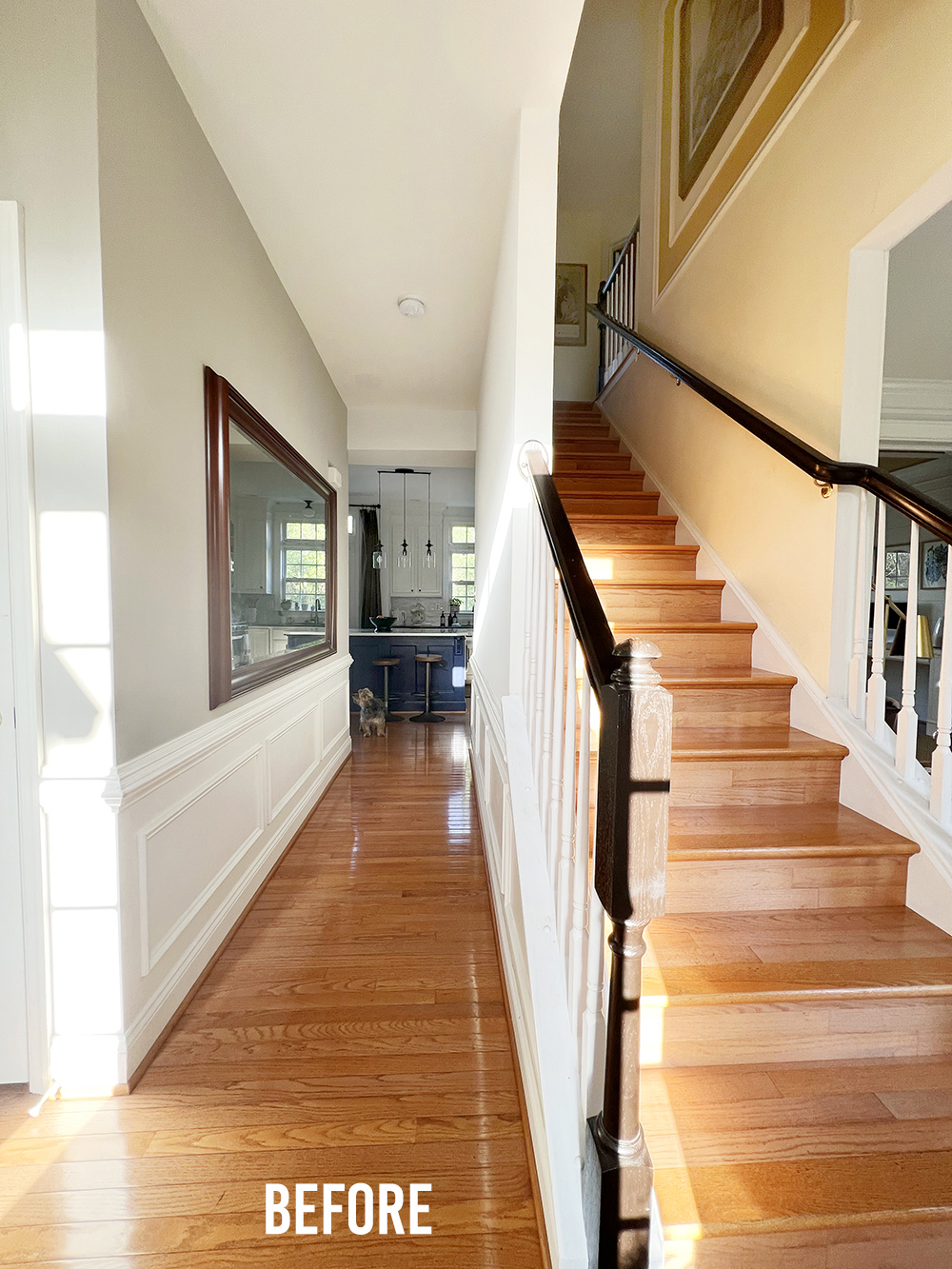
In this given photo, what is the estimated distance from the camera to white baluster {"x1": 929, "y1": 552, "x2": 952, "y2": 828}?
4.86 feet

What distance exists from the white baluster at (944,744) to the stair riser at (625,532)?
164cm

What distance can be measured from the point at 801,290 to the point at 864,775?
5.59ft

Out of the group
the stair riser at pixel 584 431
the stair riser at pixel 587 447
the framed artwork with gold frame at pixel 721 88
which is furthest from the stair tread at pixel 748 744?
the stair riser at pixel 584 431

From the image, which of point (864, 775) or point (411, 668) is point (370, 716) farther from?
point (864, 775)

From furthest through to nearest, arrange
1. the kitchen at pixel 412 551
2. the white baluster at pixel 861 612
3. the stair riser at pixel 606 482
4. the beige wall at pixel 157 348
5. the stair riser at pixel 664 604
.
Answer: the kitchen at pixel 412 551, the stair riser at pixel 606 482, the stair riser at pixel 664 604, the white baluster at pixel 861 612, the beige wall at pixel 157 348

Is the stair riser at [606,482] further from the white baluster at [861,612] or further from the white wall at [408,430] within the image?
Result: the white baluster at [861,612]

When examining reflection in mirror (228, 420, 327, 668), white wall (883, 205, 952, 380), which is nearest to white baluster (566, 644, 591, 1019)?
reflection in mirror (228, 420, 327, 668)

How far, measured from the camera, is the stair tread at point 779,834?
59.2 inches

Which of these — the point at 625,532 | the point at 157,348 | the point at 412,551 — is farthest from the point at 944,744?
the point at 412,551

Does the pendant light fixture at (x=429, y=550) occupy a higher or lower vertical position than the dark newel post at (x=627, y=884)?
higher

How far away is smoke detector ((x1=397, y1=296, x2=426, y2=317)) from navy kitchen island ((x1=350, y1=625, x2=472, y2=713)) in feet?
12.8

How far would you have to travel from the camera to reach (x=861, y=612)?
187 cm

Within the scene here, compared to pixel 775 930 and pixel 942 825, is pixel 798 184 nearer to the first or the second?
pixel 942 825

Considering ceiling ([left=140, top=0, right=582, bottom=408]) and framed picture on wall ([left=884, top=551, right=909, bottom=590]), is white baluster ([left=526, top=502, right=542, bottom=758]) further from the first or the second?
framed picture on wall ([left=884, top=551, right=909, bottom=590])
